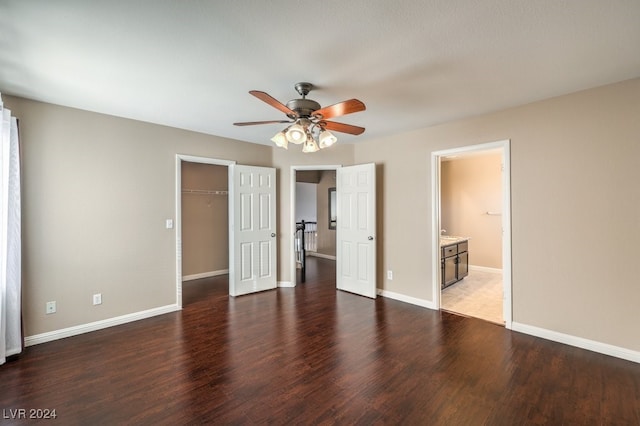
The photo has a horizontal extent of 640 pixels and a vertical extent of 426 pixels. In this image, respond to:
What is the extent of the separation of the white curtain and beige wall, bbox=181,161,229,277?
2680 mm

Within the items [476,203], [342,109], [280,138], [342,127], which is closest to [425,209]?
[342,127]

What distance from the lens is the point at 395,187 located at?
14.0 feet

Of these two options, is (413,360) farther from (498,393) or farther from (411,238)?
(411,238)

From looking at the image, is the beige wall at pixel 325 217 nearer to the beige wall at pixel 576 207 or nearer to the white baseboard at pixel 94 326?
the beige wall at pixel 576 207

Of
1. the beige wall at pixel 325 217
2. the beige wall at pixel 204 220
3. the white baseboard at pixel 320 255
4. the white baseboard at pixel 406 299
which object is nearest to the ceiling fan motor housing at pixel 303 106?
the white baseboard at pixel 406 299

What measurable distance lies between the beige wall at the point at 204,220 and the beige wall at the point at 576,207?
4.51 metres

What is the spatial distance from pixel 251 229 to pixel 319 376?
274cm

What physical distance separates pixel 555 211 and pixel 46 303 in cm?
543

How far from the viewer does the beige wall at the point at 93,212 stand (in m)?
2.88

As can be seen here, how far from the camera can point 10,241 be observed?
2.59 meters

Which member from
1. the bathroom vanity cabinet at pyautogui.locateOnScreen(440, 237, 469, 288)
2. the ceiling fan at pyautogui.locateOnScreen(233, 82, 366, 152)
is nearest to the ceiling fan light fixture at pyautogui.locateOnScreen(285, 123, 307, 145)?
the ceiling fan at pyautogui.locateOnScreen(233, 82, 366, 152)

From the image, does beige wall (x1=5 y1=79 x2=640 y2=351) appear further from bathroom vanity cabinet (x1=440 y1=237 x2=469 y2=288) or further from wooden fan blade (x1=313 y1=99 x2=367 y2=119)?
wooden fan blade (x1=313 y1=99 x2=367 y2=119)

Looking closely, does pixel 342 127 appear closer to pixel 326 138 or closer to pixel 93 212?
pixel 326 138

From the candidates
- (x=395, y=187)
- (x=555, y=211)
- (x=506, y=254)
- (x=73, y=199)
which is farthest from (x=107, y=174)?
(x=555, y=211)
